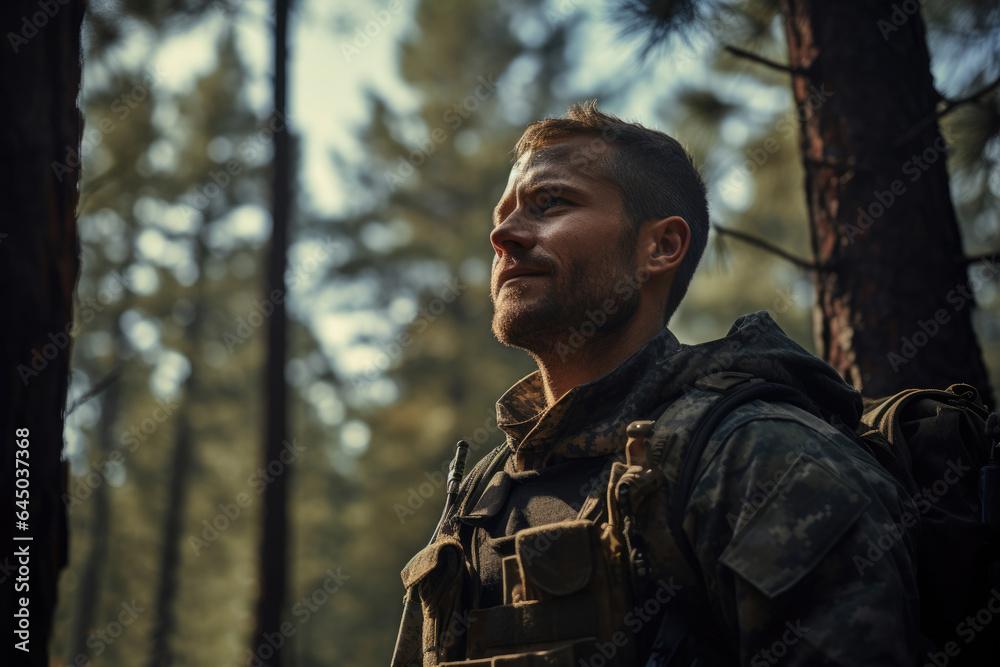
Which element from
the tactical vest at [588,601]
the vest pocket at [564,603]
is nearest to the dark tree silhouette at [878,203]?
the tactical vest at [588,601]

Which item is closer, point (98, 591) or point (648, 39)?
point (648, 39)

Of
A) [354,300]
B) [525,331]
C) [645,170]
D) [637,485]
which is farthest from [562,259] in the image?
[354,300]

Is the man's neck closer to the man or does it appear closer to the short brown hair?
the man

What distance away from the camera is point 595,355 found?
2.71 metres

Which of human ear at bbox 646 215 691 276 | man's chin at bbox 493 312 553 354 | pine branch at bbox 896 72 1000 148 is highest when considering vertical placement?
pine branch at bbox 896 72 1000 148

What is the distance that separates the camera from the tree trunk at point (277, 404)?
6.09 m

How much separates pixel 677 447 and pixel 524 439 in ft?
2.20

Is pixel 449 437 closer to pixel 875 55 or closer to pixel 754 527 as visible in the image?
pixel 875 55

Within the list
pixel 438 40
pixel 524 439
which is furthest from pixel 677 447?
pixel 438 40

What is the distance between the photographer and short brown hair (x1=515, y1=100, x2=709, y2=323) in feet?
9.26

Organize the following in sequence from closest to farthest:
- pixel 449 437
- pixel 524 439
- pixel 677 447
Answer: pixel 677 447, pixel 524 439, pixel 449 437

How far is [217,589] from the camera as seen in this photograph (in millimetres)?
21188

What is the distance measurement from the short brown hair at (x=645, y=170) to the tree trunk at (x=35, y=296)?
1.73 m

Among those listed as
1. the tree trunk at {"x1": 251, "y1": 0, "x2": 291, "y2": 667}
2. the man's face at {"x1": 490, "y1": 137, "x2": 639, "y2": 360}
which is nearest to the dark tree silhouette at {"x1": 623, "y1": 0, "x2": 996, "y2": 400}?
the man's face at {"x1": 490, "y1": 137, "x2": 639, "y2": 360}
